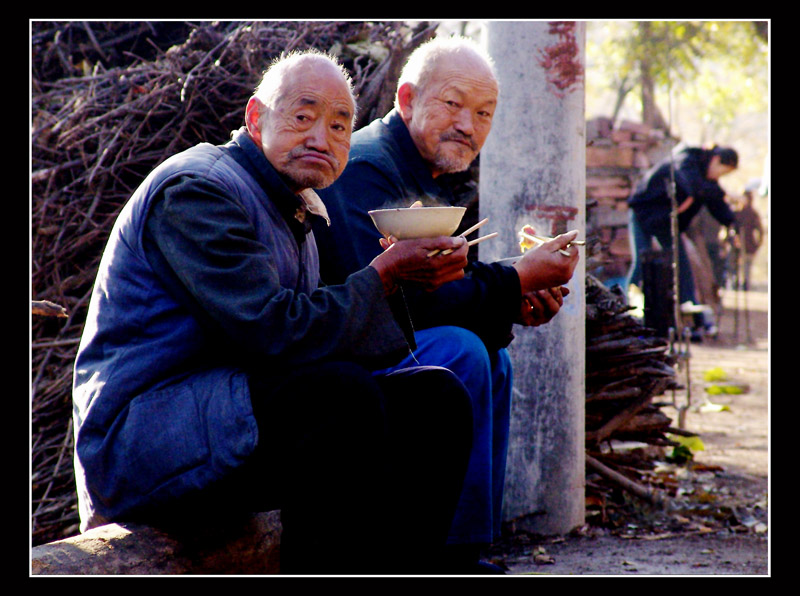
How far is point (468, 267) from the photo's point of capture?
3.26 m

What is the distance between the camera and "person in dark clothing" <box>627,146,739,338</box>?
9.90 metres

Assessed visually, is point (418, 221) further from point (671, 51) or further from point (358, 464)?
point (671, 51)

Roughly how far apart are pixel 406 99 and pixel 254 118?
103 cm

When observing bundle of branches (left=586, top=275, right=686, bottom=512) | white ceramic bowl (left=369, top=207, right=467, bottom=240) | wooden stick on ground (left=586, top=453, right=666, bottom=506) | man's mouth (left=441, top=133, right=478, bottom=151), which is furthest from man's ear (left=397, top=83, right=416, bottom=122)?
wooden stick on ground (left=586, top=453, right=666, bottom=506)

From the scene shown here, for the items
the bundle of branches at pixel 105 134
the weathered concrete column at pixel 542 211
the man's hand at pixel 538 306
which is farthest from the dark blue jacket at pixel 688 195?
the man's hand at pixel 538 306

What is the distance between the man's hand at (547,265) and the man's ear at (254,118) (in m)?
1.02

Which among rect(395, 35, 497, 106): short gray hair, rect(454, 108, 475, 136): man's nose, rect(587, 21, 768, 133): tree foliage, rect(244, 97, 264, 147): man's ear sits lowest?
rect(244, 97, 264, 147): man's ear

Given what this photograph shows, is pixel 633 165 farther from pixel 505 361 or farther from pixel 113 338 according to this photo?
pixel 113 338

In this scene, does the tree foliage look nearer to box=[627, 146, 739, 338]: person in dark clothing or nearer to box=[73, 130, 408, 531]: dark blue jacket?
box=[627, 146, 739, 338]: person in dark clothing

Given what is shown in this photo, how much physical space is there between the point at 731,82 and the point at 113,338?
24276mm

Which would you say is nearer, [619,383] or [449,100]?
[449,100]

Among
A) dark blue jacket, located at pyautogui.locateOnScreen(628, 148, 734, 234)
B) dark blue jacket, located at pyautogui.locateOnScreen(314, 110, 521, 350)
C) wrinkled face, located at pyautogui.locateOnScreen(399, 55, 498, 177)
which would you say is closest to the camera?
dark blue jacket, located at pyautogui.locateOnScreen(314, 110, 521, 350)

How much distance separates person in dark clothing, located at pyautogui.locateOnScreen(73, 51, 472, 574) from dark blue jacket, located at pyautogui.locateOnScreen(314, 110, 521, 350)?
55 centimetres

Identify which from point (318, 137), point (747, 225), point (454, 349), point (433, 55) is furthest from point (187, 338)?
point (747, 225)
